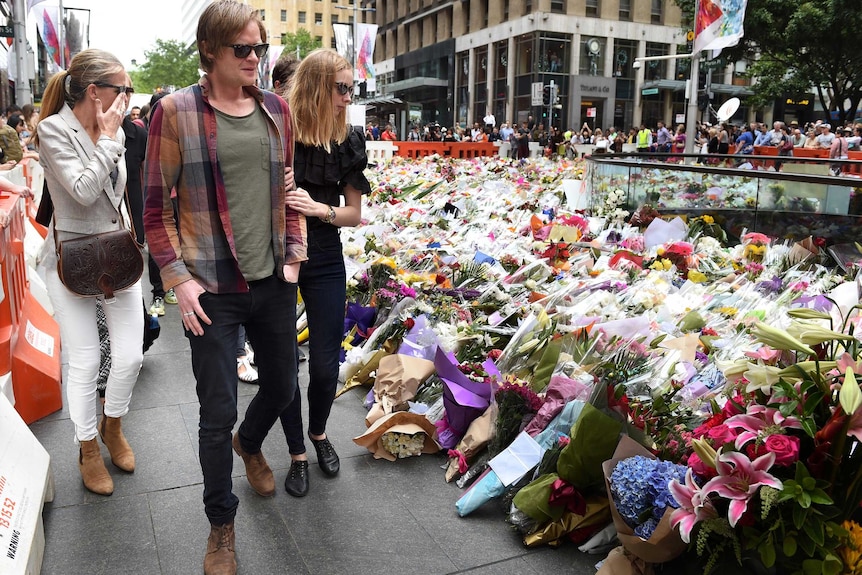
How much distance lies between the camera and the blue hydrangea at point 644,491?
253cm

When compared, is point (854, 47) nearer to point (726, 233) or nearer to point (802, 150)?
point (802, 150)

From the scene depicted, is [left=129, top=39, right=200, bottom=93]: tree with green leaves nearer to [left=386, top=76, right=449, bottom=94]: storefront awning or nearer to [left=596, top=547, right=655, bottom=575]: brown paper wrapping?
[left=386, top=76, right=449, bottom=94]: storefront awning

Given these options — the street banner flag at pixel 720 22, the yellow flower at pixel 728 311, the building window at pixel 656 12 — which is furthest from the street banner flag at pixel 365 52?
the yellow flower at pixel 728 311

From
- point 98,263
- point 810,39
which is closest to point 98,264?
point 98,263

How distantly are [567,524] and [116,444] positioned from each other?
2039 millimetres

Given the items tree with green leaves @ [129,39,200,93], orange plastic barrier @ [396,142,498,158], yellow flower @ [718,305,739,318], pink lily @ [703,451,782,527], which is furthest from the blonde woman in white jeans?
tree with green leaves @ [129,39,200,93]

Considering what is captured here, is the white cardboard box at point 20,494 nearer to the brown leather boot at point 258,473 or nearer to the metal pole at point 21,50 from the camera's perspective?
the brown leather boot at point 258,473

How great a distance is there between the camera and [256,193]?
102 inches

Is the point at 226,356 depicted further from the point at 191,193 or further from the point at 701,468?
the point at 701,468

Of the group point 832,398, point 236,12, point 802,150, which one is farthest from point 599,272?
point 802,150

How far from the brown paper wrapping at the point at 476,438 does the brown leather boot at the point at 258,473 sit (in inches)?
31.5

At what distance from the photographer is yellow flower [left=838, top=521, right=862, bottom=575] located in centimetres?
216

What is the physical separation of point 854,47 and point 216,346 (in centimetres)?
3089

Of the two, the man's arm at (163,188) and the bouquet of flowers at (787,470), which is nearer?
the bouquet of flowers at (787,470)
